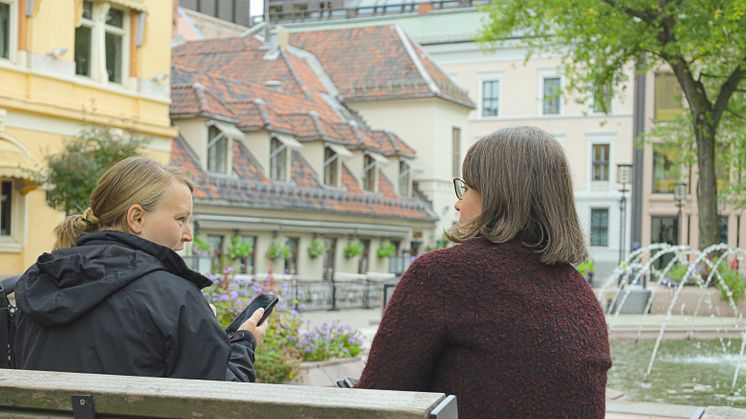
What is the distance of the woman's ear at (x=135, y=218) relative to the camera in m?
3.40

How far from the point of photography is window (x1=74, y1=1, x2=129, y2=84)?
80.1 feet

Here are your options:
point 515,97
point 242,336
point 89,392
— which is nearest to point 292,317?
point 242,336

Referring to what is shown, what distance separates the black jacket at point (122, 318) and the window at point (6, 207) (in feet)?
67.7

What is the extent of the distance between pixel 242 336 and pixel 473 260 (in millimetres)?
812

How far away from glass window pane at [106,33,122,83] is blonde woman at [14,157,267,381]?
2290 centimetres

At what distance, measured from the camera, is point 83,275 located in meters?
3.13

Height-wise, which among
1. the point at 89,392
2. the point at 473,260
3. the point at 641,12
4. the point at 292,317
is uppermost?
the point at 641,12

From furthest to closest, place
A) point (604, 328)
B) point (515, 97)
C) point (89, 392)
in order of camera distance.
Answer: point (515, 97) → point (604, 328) → point (89, 392)

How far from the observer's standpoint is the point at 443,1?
205ft

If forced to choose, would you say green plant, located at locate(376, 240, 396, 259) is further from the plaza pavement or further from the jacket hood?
the jacket hood

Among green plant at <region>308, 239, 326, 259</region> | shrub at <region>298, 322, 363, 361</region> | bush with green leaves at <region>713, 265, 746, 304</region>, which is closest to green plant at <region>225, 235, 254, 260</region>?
green plant at <region>308, 239, 326, 259</region>

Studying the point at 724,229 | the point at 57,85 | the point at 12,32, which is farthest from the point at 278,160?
the point at 724,229

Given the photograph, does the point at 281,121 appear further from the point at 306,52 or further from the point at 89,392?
the point at 89,392

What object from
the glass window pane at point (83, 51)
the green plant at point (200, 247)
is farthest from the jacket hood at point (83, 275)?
the green plant at point (200, 247)
